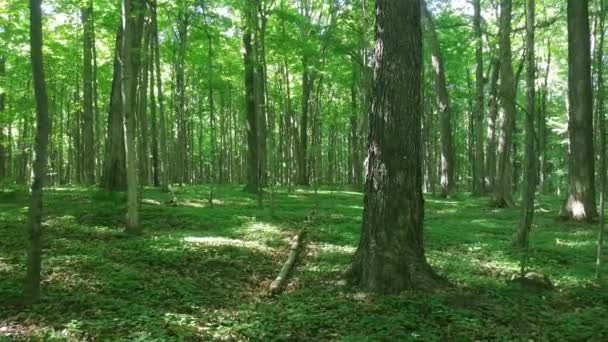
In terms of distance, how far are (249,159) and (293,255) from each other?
1063 centimetres

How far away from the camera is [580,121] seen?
13516 mm

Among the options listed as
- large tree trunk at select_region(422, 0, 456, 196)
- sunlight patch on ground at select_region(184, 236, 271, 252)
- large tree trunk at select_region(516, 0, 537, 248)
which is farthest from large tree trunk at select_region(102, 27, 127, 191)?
large tree trunk at select_region(422, 0, 456, 196)

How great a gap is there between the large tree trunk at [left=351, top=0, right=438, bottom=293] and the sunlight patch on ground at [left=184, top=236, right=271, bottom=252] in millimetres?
3508

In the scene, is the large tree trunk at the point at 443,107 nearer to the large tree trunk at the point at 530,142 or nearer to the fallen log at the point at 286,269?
the large tree trunk at the point at 530,142

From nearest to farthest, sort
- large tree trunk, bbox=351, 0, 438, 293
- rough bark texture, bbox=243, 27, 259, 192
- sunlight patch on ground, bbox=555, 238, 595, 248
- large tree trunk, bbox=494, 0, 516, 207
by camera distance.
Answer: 1. large tree trunk, bbox=351, 0, 438, 293
2. sunlight patch on ground, bbox=555, 238, 595, 248
3. large tree trunk, bbox=494, 0, 516, 207
4. rough bark texture, bbox=243, 27, 259, 192

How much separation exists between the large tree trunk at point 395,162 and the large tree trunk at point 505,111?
9.59 metres

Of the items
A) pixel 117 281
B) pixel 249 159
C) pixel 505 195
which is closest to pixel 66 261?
pixel 117 281

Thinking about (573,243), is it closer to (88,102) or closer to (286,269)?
(286,269)

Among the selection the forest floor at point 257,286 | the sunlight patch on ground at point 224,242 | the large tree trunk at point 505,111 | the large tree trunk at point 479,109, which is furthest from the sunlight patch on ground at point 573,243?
the large tree trunk at point 479,109

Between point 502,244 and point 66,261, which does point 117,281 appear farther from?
point 502,244

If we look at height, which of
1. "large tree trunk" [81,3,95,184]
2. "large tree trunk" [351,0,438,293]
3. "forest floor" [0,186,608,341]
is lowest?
"forest floor" [0,186,608,341]

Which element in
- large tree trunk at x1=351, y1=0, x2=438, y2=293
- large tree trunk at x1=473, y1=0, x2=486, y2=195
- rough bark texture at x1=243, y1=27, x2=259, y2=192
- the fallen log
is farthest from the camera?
large tree trunk at x1=473, y1=0, x2=486, y2=195

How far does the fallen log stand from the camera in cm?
699

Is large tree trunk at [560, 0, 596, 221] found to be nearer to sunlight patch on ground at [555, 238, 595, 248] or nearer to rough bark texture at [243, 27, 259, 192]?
sunlight patch on ground at [555, 238, 595, 248]
